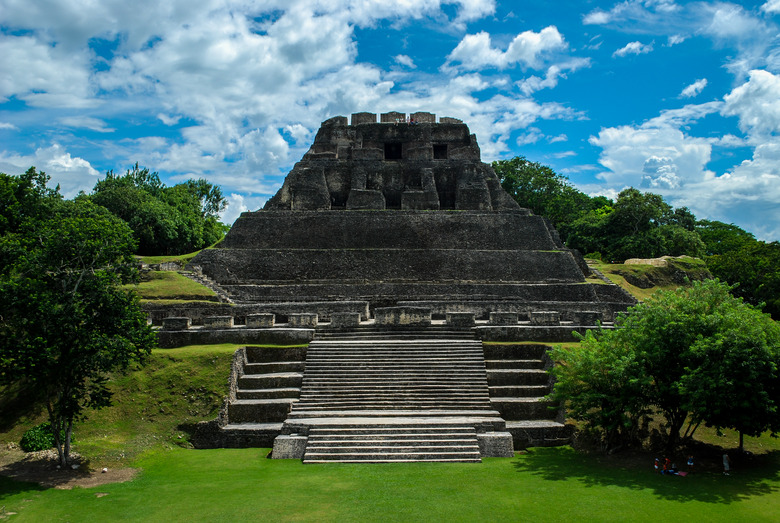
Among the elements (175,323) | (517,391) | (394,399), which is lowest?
(394,399)

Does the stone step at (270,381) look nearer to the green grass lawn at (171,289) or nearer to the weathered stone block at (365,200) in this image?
the green grass lawn at (171,289)

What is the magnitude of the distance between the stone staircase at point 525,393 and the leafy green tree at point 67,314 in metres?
8.57

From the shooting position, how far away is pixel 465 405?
1349cm

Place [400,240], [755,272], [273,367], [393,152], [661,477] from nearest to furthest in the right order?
[661,477] → [273,367] → [400,240] → [755,272] → [393,152]

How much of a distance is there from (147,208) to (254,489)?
2782 centimetres

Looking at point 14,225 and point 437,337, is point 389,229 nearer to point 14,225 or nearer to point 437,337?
point 437,337

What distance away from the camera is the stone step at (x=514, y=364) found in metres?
15.2

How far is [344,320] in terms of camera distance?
16.6 metres

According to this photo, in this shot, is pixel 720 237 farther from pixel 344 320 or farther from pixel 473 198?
pixel 344 320

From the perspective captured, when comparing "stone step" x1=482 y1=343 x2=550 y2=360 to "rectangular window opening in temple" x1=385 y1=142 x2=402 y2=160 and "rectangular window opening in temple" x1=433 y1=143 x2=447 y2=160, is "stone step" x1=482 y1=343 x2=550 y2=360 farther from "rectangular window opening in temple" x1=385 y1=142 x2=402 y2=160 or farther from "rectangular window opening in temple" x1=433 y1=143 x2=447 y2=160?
"rectangular window opening in temple" x1=385 y1=142 x2=402 y2=160

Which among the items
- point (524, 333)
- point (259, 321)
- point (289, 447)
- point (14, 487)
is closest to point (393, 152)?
point (259, 321)

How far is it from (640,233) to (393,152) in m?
17.6

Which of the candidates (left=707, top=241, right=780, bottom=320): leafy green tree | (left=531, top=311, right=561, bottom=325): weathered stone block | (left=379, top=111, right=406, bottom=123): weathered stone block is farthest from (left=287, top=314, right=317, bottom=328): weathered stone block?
(left=707, top=241, right=780, bottom=320): leafy green tree

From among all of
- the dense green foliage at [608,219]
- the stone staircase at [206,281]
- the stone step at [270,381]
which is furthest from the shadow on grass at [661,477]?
the dense green foliage at [608,219]
